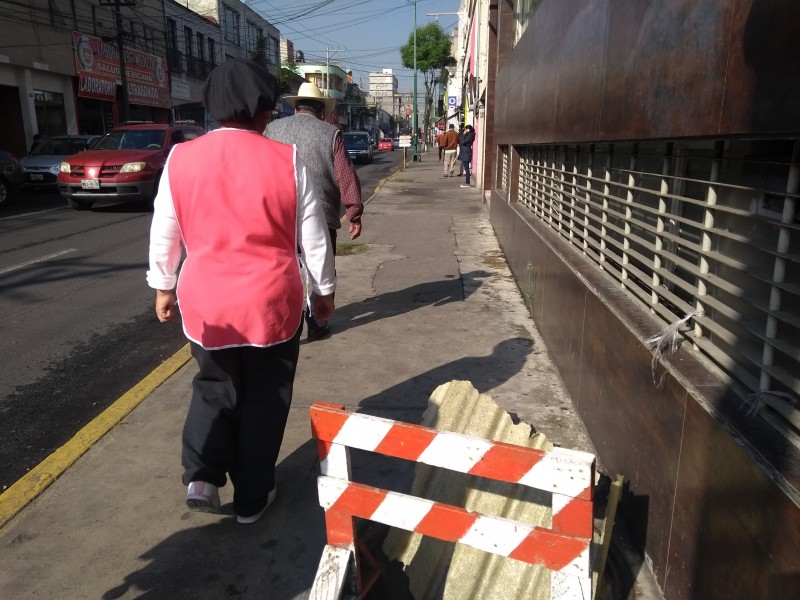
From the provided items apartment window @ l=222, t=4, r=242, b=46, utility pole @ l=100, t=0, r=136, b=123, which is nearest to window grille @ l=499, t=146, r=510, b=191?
utility pole @ l=100, t=0, r=136, b=123

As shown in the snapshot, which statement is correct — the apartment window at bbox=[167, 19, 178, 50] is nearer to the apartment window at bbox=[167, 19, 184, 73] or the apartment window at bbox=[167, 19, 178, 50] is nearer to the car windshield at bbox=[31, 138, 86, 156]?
the apartment window at bbox=[167, 19, 184, 73]

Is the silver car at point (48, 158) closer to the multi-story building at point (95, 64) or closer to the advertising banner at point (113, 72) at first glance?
the multi-story building at point (95, 64)

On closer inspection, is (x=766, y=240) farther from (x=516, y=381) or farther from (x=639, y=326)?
(x=516, y=381)

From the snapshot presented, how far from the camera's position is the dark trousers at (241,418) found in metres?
2.82

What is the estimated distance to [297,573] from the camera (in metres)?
2.65

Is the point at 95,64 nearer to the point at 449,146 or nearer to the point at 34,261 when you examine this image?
the point at 449,146

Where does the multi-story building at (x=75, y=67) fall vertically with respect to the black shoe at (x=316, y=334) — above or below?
above

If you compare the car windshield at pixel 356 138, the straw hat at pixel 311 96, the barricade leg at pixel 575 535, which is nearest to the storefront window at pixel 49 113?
the car windshield at pixel 356 138

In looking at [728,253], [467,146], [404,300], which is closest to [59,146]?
[467,146]

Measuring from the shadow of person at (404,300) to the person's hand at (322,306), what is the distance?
2.67 m

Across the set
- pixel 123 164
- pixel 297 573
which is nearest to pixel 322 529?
pixel 297 573

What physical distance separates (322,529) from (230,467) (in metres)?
0.50

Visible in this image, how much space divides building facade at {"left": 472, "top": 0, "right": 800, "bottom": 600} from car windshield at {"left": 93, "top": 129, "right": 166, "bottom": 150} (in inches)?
504

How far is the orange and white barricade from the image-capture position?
199 cm
